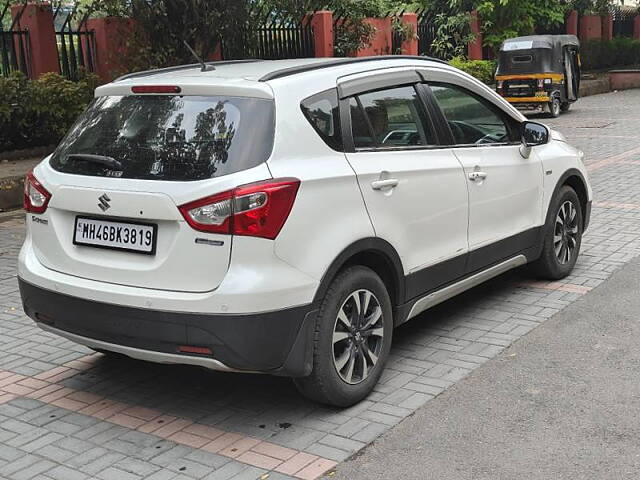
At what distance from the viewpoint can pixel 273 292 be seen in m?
3.87

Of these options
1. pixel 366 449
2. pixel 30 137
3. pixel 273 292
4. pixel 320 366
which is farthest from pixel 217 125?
pixel 30 137

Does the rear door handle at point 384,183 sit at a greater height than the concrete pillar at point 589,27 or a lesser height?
lesser

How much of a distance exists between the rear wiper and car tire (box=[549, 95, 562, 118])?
16863 mm

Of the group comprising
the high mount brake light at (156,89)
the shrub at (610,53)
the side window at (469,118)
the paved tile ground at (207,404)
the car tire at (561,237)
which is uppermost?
the high mount brake light at (156,89)

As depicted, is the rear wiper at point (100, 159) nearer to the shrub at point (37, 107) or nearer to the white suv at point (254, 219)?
the white suv at point (254, 219)

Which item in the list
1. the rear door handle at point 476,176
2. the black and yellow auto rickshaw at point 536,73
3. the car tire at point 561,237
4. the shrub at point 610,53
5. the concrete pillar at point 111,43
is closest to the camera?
the rear door handle at point 476,176

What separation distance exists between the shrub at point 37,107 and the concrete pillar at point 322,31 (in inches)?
253

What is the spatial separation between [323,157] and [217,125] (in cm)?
55

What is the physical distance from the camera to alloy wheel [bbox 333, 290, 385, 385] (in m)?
4.28

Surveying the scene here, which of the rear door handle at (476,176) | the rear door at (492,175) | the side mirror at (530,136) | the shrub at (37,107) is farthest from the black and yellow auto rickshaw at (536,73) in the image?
the rear door handle at (476,176)

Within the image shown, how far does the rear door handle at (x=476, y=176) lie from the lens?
17.3 feet

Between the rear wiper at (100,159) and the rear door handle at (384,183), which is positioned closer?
the rear wiper at (100,159)

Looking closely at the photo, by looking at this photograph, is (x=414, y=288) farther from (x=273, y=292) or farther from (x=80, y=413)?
(x=80, y=413)

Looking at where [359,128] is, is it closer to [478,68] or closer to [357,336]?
[357,336]
